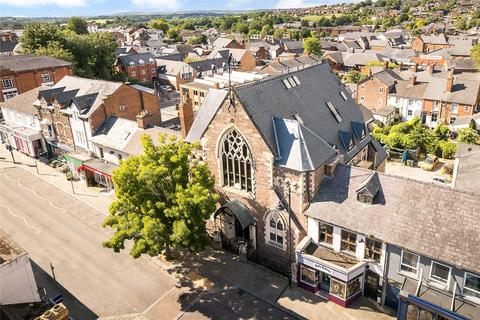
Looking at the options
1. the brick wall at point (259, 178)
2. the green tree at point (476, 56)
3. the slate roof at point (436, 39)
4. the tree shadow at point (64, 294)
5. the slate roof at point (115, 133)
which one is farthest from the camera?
the slate roof at point (436, 39)

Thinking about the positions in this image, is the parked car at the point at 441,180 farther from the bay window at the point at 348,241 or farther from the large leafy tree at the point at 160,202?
the large leafy tree at the point at 160,202

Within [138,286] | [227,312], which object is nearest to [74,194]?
[138,286]

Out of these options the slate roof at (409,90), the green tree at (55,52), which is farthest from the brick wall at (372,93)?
the green tree at (55,52)

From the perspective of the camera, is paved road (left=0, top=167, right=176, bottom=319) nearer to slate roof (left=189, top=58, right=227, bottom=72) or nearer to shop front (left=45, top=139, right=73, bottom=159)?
shop front (left=45, top=139, right=73, bottom=159)

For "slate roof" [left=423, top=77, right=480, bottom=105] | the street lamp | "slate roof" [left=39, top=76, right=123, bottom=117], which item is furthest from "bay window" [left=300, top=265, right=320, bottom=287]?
"slate roof" [left=423, top=77, right=480, bottom=105]

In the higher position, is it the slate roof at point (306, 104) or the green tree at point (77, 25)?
the green tree at point (77, 25)

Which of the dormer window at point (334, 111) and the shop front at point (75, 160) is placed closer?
the dormer window at point (334, 111)

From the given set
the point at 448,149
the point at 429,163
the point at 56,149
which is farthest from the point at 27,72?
the point at 448,149
